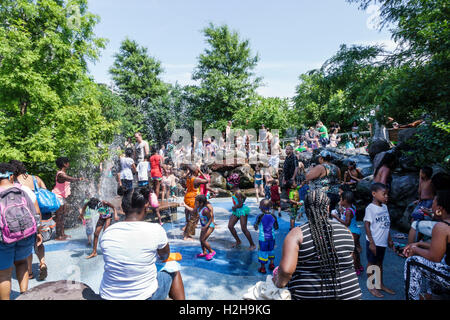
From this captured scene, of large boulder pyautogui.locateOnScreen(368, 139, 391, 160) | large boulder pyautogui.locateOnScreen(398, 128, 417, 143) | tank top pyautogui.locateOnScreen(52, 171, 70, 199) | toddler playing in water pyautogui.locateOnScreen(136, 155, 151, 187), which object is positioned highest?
large boulder pyautogui.locateOnScreen(398, 128, 417, 143)

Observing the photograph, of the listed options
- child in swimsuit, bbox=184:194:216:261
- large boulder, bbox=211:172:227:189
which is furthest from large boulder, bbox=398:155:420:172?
large boulder, bbox=211:172:227:189

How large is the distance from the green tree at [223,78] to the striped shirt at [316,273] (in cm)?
2395

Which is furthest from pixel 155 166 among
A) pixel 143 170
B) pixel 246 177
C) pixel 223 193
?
pixel 246 177

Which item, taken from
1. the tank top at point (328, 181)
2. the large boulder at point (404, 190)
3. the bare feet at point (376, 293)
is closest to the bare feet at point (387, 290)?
the bare feet at point (376, 293)

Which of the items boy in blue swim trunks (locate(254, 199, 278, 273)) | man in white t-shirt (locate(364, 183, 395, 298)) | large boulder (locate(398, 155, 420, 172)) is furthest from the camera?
large boulder (locate(398, 155, 420, 172))

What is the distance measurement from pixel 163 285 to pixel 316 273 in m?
1.49

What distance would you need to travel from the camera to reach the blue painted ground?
12.9 feet

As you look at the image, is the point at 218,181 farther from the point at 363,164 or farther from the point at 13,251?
the point at 13,251

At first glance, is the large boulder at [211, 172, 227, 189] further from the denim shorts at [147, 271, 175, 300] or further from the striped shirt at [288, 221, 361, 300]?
the striped shirt at [288, 221, 361, 300]

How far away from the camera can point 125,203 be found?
98.2 inches

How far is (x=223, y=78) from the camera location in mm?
26938

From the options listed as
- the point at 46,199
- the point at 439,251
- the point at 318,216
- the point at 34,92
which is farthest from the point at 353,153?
the point at 34,92

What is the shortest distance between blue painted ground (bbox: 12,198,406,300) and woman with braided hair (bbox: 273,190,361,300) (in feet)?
6.85
